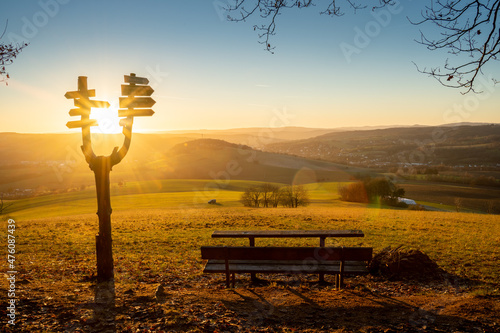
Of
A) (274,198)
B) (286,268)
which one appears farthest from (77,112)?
(274,198)

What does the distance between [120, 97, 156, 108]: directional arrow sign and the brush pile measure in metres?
7.90

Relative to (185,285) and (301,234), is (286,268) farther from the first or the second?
(185,285)

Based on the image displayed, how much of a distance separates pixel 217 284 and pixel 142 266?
3.12 meters

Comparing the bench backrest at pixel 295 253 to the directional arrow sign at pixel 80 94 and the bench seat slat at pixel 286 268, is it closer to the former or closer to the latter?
the bench seat slat at pixel 286 268

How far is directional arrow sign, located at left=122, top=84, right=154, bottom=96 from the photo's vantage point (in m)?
8.16

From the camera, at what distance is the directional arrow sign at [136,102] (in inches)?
322

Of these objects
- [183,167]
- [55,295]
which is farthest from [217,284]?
[183,167]

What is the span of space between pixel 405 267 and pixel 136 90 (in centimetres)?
906

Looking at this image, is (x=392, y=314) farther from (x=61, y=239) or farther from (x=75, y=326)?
(x=61, y=239)

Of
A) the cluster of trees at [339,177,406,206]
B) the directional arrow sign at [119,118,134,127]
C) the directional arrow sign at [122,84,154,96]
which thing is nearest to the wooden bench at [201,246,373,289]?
the directional arrow sign at [119,118,134,127]

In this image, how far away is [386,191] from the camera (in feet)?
195

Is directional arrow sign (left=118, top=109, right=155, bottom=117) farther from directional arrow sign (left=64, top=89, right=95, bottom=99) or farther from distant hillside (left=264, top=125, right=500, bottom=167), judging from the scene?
distant hillside (left=264, top=125, right=500, bottom=167)

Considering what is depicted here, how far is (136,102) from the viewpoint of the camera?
27.0ft

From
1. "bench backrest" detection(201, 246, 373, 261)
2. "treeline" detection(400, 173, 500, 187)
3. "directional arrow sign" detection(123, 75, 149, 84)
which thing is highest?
"directional arrow sign" detection(123, 75, 149, 84)
